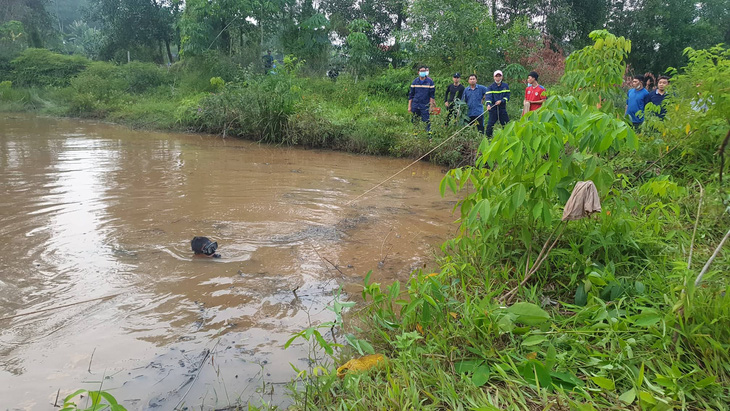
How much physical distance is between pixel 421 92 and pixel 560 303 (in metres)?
8.16

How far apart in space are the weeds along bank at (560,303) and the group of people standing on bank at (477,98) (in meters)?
4.17

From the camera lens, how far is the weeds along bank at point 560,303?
6.48ft

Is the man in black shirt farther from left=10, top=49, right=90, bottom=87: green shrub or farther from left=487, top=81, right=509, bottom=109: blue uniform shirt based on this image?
left=10, top=49, right=90, bottom=87: green shrub

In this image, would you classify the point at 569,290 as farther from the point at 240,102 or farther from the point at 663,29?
the point at 663,29

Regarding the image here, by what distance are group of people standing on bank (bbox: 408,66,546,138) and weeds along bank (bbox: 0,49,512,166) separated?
39cm

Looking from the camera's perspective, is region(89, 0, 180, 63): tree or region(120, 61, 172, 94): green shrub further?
region(89, 0, 180, 63): tree

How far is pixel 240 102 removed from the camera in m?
Answer: 12.0

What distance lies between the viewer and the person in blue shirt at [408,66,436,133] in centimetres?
1005

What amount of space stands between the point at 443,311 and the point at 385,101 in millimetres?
12361

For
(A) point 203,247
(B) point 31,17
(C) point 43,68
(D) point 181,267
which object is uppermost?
(B) point 31,17

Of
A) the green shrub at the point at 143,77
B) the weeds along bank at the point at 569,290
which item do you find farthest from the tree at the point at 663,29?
the green shrub at the point at 143,77

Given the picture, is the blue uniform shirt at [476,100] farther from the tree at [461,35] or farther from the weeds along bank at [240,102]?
the tree at [461,35]

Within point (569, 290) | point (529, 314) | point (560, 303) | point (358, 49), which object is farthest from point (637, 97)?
point (358, 49)

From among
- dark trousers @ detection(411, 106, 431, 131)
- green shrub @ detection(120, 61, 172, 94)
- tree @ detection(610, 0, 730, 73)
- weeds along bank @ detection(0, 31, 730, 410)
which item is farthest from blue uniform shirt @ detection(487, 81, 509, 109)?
green shrub @ detection(120, 61, 172, 94)
